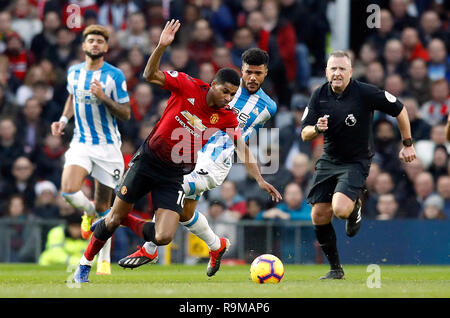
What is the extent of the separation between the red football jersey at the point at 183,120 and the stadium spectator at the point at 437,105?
22.1 feet

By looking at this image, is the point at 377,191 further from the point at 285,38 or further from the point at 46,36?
the point at 46,36

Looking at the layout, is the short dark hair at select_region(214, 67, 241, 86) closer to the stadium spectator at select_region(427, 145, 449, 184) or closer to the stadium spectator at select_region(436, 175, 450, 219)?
the stadium spectator at select_region(436, 175, 450, 219)

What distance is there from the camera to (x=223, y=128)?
30.0 feet

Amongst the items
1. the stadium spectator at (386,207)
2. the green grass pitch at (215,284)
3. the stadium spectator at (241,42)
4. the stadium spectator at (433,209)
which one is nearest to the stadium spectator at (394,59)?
the stadium spectator at (241,42)

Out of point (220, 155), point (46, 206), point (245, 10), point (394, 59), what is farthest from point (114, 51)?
point (220, 155)

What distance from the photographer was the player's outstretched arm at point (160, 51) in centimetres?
816

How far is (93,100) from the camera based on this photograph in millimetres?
10820

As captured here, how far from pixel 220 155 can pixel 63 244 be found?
401 cm

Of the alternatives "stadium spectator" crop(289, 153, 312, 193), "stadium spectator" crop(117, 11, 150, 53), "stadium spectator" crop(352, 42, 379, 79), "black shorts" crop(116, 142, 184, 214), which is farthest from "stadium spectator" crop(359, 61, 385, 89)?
"black shorts" crop(116, 142, 184, 214)

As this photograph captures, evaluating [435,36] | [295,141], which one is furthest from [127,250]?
[435,36]

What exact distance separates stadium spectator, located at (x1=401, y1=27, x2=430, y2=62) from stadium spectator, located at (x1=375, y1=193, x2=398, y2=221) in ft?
Result: 11.0

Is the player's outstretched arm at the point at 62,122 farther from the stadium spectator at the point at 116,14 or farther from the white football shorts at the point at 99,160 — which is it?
the stadium spectator at the point at 116,14

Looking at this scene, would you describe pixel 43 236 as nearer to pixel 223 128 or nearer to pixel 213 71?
pixel 213 71
